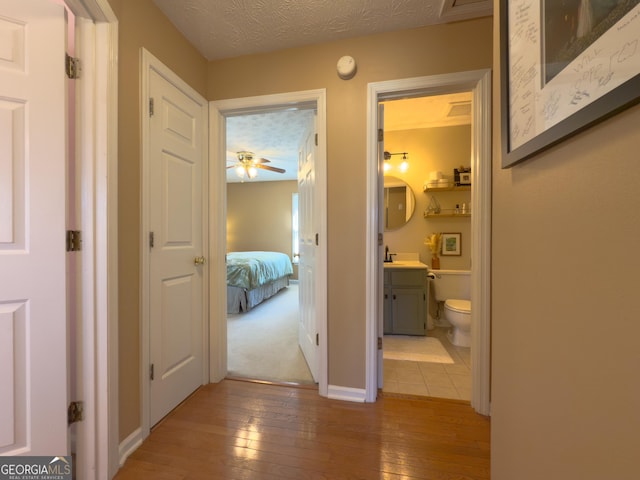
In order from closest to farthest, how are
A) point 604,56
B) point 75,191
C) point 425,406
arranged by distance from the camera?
1. point 604,56
2. point 75,191
3. point 425,406

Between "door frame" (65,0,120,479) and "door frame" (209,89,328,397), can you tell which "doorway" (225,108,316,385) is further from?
"door frame" (65,0,120,479)

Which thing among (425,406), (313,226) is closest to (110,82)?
(313,226)

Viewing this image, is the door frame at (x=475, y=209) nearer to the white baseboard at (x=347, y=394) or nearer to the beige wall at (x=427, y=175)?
the white baseboard at (x=347, y=394)

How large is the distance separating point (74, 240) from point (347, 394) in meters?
1.76

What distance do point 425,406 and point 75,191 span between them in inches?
90.3

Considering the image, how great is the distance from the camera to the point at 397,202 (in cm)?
330

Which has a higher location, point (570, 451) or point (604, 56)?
point (604, 56)

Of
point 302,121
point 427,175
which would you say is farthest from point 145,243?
point 427,175

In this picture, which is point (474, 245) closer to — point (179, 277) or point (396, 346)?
point (396, 346)

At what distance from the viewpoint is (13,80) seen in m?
1.00

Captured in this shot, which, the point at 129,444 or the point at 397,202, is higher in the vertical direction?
the point at 397,202

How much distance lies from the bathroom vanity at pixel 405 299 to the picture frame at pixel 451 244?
563 millimetres
